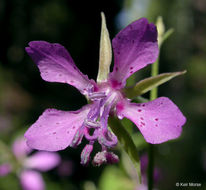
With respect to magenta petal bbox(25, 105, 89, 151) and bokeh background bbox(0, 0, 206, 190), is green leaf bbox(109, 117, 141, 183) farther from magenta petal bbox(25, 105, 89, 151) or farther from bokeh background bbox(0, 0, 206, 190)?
bokeh background bbox(0, 0, 206, 190)

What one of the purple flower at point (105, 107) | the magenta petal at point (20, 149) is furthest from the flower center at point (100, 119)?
the magenta petal at point (20, 149)

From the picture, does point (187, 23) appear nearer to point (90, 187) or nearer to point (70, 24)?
point (70, 24)

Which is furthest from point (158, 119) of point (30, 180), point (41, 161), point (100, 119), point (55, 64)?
point (41, 161)

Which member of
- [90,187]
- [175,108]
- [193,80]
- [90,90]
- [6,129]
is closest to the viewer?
[175,108]

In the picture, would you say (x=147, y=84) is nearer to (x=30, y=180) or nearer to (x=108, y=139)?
(x=108, y=139)

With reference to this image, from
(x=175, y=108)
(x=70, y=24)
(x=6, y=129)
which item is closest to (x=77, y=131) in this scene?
(x=175, y=108)

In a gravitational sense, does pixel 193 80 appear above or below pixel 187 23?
below

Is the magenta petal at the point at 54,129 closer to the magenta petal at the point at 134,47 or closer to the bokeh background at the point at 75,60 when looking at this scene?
the magenta petal at the point at 134,47

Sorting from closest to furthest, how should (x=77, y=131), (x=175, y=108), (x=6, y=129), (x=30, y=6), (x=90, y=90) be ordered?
(x=175, y=108) < (x=77, y=131) < (x=90, y=90) < (x=6, y=129) < (x=30, y=6)
